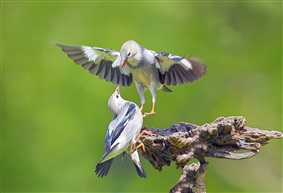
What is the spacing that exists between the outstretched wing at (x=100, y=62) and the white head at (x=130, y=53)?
0.12m

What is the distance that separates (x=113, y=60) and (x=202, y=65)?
497 mm

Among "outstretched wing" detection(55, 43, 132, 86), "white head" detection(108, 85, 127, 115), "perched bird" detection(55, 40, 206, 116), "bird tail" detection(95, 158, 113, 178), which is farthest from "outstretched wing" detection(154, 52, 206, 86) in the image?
"bird tail" detection(95, 158, 113, 178)

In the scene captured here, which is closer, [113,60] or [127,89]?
[113,60]

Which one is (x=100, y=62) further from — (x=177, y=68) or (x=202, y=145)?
(x=202, y=145)

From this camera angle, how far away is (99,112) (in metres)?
4.24

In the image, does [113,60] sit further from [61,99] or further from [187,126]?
[61,99]

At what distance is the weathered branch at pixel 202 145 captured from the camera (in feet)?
7.04

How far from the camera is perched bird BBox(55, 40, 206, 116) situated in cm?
257

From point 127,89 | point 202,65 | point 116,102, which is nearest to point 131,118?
point 116,102

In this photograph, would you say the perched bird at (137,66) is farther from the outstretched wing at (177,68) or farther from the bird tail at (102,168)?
the bird tail at (102,168)

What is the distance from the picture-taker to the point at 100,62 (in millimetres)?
2762

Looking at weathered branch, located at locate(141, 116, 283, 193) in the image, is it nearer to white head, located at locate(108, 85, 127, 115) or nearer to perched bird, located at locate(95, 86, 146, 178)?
perched bird, located at locate(95, 86, 146, 178)

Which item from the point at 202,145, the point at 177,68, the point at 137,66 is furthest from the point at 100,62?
the point at 202,145

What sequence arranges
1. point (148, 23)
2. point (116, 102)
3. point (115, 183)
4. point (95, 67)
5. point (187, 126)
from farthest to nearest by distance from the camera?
point (148, 23) → point (115, 183) → point (95, 67) → point (116, 102) → point (187, 126)
